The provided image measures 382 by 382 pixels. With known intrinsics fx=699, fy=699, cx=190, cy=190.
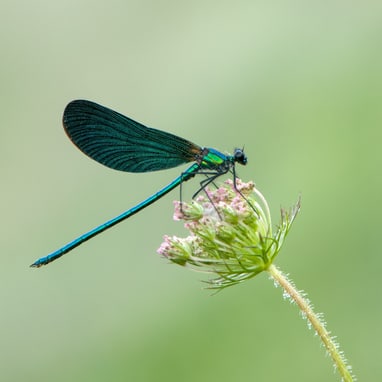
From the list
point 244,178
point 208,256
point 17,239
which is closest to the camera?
point 208,256

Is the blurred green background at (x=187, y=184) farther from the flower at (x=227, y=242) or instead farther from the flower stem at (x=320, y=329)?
the flower stem at (x=320, y=329)

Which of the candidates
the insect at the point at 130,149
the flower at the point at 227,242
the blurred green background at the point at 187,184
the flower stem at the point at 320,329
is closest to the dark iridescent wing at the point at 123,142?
the insect at the point at 130,149

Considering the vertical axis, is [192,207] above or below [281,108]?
below

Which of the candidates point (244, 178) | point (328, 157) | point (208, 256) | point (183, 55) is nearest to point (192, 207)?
point (208, 256)

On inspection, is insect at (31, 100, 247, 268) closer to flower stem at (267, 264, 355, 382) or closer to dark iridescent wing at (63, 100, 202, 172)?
dark iridescent wing at (63, 100, 202, 172)

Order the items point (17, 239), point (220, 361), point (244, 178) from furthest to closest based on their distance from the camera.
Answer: point (17, 239), point (244, 178), point (220, 361)

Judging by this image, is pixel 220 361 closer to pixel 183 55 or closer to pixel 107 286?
pixel 107 286

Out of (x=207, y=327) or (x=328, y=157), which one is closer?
(x=207, y=327)
